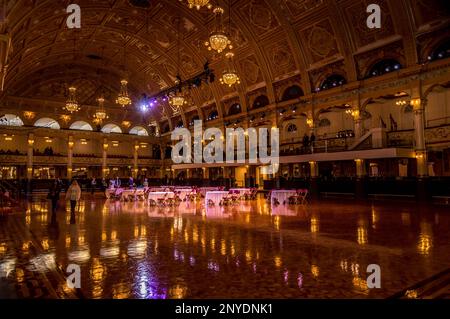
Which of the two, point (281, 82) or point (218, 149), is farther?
point (218, 149)

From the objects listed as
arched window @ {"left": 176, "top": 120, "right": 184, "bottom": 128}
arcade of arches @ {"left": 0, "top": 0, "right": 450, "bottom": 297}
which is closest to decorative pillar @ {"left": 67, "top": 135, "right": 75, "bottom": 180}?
arcade of arches @ {"left": 0, "top": 0, "right": 450, "bottom": 297}

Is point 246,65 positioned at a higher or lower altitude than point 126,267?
higher

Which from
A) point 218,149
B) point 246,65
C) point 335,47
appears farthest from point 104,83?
point 335,47

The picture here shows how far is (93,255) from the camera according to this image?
16.8 ft

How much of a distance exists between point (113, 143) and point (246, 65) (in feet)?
62.2

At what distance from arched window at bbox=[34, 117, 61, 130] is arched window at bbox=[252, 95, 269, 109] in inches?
773

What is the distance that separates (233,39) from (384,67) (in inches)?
391

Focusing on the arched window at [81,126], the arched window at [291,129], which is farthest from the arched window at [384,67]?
the arched window at [81,126]

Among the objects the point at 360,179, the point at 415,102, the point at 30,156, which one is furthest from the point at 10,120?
the point at 415,102

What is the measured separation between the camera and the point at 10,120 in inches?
1110

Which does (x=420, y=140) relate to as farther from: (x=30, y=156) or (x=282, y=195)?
(x=30, y=156)

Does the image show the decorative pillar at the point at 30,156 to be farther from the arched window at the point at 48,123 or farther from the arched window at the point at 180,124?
the arched window at the point at 180,124

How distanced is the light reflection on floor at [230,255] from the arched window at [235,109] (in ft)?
62.2

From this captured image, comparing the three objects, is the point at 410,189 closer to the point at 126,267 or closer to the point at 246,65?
the point at 246,65
